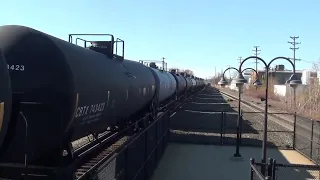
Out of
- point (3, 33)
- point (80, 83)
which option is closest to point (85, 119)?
point (80, 83)

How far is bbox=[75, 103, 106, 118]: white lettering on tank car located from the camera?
6.23 meters

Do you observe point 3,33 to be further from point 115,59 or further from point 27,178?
point 115,59

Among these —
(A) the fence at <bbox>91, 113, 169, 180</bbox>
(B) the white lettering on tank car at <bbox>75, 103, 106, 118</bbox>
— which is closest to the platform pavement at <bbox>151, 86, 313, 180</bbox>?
(A) the fence at <bbox>91, 113, 169, 180</bbox>

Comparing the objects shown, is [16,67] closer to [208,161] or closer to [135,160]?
[135,160]

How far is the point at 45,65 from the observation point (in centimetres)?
557

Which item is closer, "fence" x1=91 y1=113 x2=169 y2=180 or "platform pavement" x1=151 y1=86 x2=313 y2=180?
"fence" x1=91 y1=113 x2=169 y2=180

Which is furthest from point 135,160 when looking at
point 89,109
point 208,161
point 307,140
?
point 307,140

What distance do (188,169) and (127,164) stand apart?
5.40m

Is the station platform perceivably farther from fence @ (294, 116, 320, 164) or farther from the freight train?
the freight train

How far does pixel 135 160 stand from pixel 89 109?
3.14 metres

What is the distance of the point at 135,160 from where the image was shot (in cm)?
952

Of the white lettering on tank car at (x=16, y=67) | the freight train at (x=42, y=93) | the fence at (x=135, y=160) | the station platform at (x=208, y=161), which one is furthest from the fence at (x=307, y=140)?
the white lettering on tank car at (x=16, y=67)

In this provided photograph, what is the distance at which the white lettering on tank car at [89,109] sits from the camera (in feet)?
20.4

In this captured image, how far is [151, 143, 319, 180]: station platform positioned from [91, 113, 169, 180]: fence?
0.79 m
